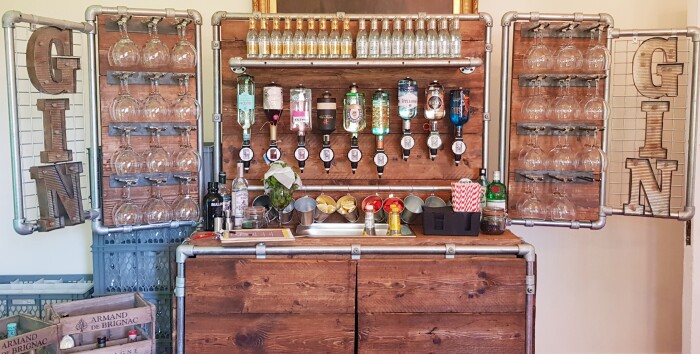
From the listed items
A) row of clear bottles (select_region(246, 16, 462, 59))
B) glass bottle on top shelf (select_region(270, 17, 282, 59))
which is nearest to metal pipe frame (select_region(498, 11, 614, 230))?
row of clear bottles (select_region(246, 16, 462, 59))

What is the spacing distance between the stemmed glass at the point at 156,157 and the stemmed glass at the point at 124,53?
317 mm

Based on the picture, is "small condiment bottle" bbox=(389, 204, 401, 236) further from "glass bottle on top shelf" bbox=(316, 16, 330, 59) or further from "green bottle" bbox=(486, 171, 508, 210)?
"glass bottle on top shelf" bbox=(316, 16, 330, 59)

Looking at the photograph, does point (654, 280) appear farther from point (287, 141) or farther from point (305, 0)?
point (305, 0)

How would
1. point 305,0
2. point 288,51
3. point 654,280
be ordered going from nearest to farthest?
point 288,51, point 305,0, point 654,280

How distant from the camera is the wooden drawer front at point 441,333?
8.58 ft

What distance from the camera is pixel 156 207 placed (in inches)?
115

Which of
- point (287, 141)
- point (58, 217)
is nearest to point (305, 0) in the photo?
point (287, 141)

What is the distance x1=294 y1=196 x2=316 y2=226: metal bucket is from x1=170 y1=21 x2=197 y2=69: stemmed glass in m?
0.83

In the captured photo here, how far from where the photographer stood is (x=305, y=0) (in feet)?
10.7

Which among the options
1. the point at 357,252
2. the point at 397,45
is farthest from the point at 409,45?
the point at 357,252

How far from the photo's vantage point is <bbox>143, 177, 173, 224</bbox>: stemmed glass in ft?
9.56

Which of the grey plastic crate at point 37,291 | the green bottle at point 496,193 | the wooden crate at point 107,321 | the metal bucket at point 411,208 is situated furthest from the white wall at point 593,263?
the wooden crate at point 107,321

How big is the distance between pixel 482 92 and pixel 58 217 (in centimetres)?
205

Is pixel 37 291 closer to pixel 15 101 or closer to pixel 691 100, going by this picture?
Result: pixel 15 101
